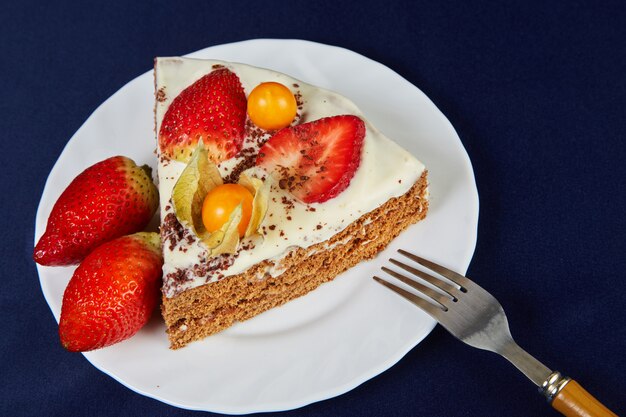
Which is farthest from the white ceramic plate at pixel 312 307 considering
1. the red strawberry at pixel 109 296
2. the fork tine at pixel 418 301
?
the red strawberry at pixel 109 296

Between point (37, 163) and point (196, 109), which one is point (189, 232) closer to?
point (196, 109)

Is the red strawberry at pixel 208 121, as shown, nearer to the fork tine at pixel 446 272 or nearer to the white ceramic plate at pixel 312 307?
the white ceramic plate at pixel 312 307

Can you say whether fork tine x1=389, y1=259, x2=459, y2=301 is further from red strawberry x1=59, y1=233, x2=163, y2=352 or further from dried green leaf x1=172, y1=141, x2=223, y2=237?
red strawberry x1=59, y1=233, x2=163, y2=352

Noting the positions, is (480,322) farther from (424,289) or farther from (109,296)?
(109,296)

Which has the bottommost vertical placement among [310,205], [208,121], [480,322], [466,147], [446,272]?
[480,322]

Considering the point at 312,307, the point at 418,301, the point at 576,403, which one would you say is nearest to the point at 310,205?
the point at 312,307

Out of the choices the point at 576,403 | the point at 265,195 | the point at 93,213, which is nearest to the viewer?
Answer: the point at 576,403

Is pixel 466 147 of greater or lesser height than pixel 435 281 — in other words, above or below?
above
